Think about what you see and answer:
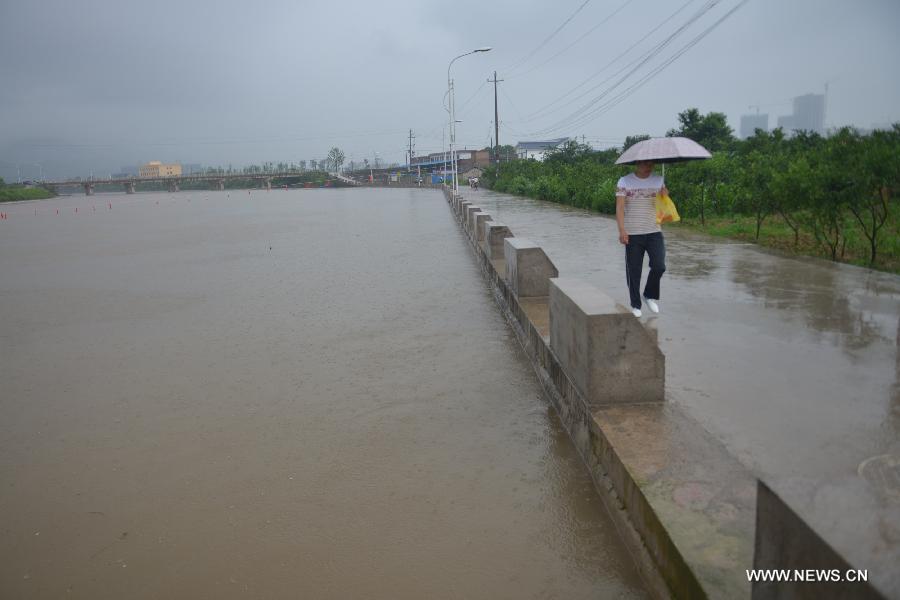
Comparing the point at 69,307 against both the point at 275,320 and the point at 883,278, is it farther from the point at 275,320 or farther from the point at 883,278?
the point at 883,278

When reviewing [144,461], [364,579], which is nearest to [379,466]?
[364,579]

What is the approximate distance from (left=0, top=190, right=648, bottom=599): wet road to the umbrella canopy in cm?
202

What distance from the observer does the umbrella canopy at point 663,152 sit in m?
5.50

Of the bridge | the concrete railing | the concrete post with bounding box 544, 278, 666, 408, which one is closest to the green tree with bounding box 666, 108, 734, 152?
the concrete railing

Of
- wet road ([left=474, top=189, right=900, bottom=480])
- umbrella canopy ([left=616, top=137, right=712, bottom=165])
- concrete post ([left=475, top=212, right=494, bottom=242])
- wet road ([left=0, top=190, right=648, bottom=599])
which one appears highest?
umbrella canopy ([left=616, top=137, right=712, bottom=165])

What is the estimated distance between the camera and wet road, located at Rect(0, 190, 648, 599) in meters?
3.09

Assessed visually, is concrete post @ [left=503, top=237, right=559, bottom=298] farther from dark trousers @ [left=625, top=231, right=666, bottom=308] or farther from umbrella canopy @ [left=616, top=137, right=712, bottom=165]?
umbrella canopy @ [left=616, top=137, right=712, bottom=165]

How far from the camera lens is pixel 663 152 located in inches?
217

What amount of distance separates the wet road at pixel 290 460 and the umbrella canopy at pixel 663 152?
6.62 feet

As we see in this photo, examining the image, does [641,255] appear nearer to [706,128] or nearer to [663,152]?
[663,152]


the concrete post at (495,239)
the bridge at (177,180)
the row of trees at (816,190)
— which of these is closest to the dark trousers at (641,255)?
the row of trees at (816,190)

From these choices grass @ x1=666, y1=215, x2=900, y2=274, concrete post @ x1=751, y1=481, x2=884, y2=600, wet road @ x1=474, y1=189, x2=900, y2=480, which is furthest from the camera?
grass @ x1=666, y1=215, x2=900, y2=274

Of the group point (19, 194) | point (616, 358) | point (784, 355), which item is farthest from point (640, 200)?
point (19, 194)

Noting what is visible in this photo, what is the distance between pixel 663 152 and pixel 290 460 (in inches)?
149
